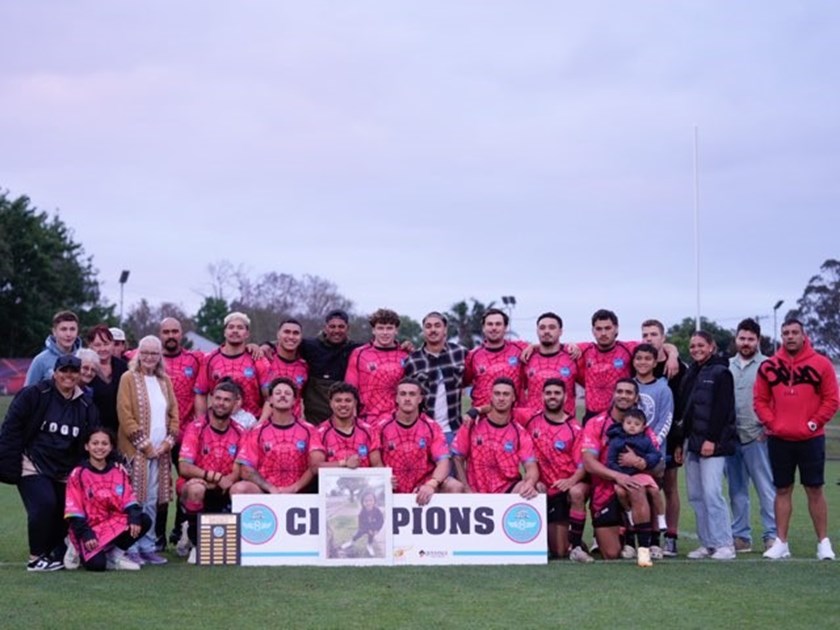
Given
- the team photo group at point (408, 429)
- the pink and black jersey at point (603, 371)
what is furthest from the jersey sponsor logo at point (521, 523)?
the pink and black jersey at point (603, 371)

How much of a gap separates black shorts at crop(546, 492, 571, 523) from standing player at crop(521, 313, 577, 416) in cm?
77

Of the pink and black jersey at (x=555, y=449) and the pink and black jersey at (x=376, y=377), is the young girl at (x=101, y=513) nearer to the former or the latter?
the pink and black jersey at (x=376, y=377)

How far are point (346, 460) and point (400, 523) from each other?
2.18 ft

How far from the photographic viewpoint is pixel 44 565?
9203 millimetres

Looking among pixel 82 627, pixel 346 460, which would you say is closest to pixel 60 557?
pixel 346 460

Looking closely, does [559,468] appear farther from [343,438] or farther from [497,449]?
[343,438]

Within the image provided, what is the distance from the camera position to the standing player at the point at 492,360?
34.4 feet

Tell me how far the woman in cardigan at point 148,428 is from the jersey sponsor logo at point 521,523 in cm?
281

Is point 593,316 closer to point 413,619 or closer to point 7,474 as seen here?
point 413,619

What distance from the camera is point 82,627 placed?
6688 millimetres

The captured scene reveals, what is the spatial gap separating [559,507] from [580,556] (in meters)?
0.48

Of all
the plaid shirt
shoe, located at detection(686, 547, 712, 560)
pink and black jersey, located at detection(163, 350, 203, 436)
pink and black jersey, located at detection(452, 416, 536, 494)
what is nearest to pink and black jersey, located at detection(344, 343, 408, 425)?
the plaid shirt

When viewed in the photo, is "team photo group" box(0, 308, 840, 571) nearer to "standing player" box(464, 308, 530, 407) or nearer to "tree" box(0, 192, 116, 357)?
"standing player" box(464, 308, 530, 407)

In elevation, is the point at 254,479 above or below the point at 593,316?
below
